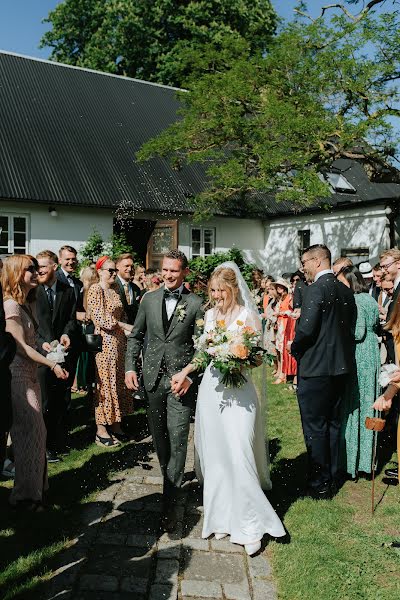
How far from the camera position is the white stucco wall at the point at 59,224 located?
17.5 meters

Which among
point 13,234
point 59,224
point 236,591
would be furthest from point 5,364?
point 59,224

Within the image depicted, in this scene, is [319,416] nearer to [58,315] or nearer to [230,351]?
[230,351]

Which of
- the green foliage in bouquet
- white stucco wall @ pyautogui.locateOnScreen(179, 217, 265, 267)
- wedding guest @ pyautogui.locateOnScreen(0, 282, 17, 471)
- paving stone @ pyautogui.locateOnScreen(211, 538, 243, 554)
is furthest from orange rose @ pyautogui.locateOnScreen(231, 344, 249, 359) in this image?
white stucco wall @ pyautogui.locateOnScreen(179, 217, 265, 267)

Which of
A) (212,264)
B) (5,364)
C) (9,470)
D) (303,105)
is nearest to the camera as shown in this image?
(5,364)

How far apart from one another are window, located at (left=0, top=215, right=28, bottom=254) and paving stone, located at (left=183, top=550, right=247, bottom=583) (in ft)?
47.7

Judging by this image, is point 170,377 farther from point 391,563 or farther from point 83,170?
point 83,170

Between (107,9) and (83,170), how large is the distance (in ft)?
56.7

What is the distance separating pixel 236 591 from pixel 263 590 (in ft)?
0.59

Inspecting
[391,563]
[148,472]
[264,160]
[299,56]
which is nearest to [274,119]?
[264,160]

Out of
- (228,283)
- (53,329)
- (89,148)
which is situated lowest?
(53,329)

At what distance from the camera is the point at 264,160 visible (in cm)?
1225

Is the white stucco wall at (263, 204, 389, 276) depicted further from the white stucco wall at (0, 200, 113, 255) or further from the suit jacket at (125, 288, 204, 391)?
the suit jacket at (125, 288, 204, 391)

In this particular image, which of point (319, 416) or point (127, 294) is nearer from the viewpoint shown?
point (319, 416)

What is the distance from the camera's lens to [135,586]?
371 centimetres
